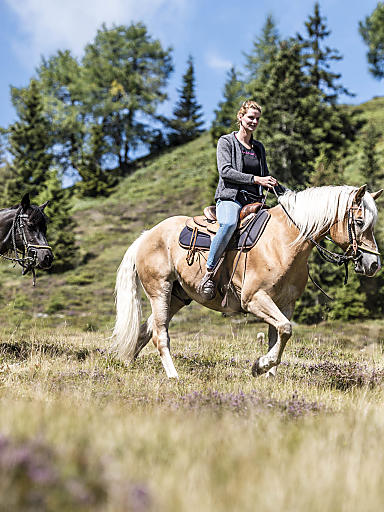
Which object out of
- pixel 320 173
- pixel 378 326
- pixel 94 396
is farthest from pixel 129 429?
pixel 320 173

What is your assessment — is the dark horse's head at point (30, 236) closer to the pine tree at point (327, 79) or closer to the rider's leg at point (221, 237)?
the rider's leg at point (221, 237)

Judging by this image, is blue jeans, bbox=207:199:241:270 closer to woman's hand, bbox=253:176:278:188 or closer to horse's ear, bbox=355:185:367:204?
woman's hand, bbox=253:176:278:188

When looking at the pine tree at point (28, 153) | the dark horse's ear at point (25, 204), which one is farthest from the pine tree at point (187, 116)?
the dark horse's ear at point (25, 204)

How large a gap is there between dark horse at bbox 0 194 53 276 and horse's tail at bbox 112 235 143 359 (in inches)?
46.6

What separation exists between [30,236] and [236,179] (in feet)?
11.2

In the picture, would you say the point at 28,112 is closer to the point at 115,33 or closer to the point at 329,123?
the point at 115,33

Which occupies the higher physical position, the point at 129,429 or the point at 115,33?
the point at 115,33

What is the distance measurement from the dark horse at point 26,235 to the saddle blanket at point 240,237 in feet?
7.53

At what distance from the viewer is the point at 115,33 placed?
56188 mm

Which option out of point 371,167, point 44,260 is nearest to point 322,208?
point 44,260

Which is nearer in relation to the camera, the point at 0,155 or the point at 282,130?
the point at 282,130

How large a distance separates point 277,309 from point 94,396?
2260 millimetres

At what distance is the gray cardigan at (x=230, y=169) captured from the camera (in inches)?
225

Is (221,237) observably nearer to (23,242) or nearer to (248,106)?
(248,106)
